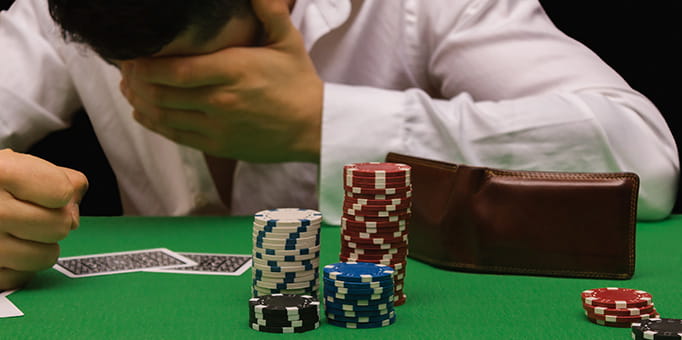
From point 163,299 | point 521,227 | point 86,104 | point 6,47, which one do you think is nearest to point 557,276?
point 521,227

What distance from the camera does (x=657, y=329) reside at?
1.00 meters

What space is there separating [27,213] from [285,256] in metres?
0.44

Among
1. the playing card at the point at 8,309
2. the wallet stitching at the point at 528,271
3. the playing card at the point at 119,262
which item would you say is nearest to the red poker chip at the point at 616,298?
the wallet stitching at the point at 528,271

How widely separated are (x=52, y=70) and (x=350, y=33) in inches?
36.7

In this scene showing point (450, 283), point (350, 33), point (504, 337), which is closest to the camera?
point (504, 337)

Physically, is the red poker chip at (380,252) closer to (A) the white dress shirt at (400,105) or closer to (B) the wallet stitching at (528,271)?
(B) the wallet stitching at (528,271)

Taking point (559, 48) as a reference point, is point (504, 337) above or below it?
below

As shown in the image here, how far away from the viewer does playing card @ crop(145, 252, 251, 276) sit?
1414mm

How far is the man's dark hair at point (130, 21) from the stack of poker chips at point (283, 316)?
0.71 m

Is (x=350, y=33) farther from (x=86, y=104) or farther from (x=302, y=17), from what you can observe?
(x=86, y=104)

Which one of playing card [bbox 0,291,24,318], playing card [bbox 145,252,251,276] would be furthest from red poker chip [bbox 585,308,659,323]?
playing card [bbox 0,291,24,318]

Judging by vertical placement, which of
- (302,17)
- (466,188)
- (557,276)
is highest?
(302,17)

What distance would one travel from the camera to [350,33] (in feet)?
7.72

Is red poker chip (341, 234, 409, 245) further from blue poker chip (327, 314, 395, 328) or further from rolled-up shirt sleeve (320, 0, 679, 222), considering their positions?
rolled-up shirt sleeve (320, 0, 679, 222)
